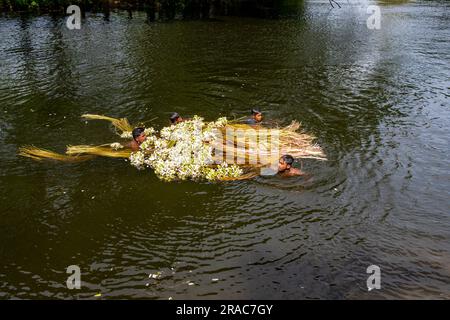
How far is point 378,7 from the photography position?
4231cm

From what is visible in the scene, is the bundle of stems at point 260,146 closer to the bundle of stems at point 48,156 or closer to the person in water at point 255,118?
the person in water at point 255,118

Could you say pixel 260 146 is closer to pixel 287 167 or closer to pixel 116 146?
pixel 287 167

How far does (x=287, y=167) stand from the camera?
1178 centimetres

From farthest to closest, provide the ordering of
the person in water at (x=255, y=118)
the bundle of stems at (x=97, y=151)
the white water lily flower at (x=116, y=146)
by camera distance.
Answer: the person in water at (x=255, y=118)
the white water lily flower at (x=116, y=146)
the bundle of stems at (x=97, y=151)

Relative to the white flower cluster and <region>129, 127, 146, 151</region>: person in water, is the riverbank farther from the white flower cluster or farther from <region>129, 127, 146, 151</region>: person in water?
the white flower cluster

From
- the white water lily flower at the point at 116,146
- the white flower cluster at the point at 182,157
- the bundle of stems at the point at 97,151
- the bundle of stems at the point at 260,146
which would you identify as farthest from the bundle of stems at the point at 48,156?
the bundle of stems at the point at 260,146

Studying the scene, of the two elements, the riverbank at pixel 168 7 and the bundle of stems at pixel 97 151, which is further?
the riverbank at pixel 168 7

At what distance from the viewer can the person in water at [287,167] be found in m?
11.6

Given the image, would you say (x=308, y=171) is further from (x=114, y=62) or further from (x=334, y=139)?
(x=114, y=62)

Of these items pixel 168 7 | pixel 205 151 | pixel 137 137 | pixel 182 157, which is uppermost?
pixel 168 7

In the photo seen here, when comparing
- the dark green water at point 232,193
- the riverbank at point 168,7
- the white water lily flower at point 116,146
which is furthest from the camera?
the riverbank at point 168,7

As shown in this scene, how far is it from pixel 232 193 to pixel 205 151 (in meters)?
1.50

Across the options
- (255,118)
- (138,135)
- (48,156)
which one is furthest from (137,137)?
(255,118)

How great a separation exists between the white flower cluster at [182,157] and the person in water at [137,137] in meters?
0.30
